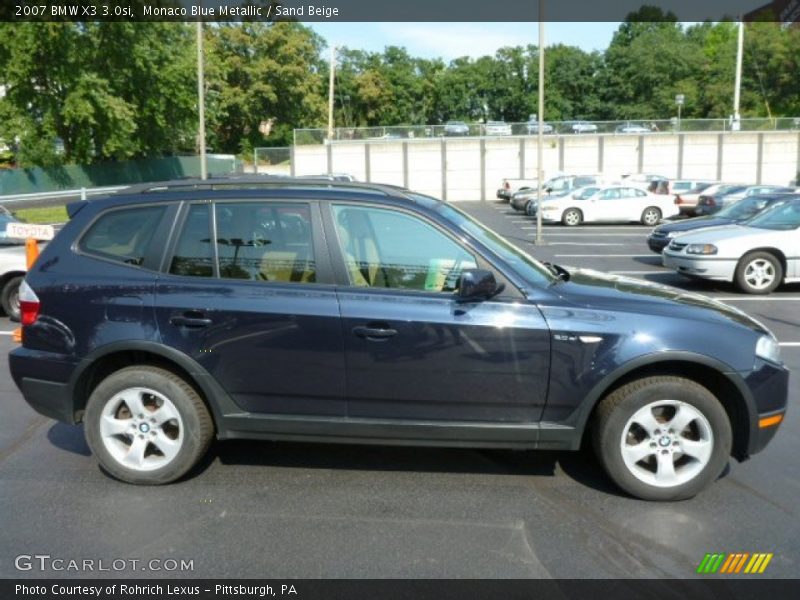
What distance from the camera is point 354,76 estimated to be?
3391 inches

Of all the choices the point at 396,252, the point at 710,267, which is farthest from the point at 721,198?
the point at 396,252

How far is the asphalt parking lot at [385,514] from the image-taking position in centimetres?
373

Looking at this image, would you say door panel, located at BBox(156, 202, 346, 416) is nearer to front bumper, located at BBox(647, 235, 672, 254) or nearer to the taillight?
the taillight

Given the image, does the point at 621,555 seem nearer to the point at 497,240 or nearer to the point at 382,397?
the point at 382,397

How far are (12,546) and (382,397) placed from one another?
6.62 feet

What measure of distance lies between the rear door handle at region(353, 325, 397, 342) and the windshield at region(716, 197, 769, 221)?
1219 centimetres

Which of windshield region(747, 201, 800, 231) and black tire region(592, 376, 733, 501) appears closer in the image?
black tire region(592, 376, 733, 501)

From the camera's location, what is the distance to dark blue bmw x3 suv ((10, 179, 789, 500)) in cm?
426

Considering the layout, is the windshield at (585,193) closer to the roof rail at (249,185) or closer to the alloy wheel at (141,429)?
the roof rail at (249,185)

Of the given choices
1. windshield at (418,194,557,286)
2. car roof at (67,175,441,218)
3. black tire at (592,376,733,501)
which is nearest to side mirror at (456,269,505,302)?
windshield at (418,194,557,286)

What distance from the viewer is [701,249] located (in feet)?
39.7

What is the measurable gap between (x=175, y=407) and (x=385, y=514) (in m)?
1.37

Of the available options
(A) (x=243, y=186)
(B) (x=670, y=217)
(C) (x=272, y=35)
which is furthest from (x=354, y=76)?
(A) (x=243, y=186)
